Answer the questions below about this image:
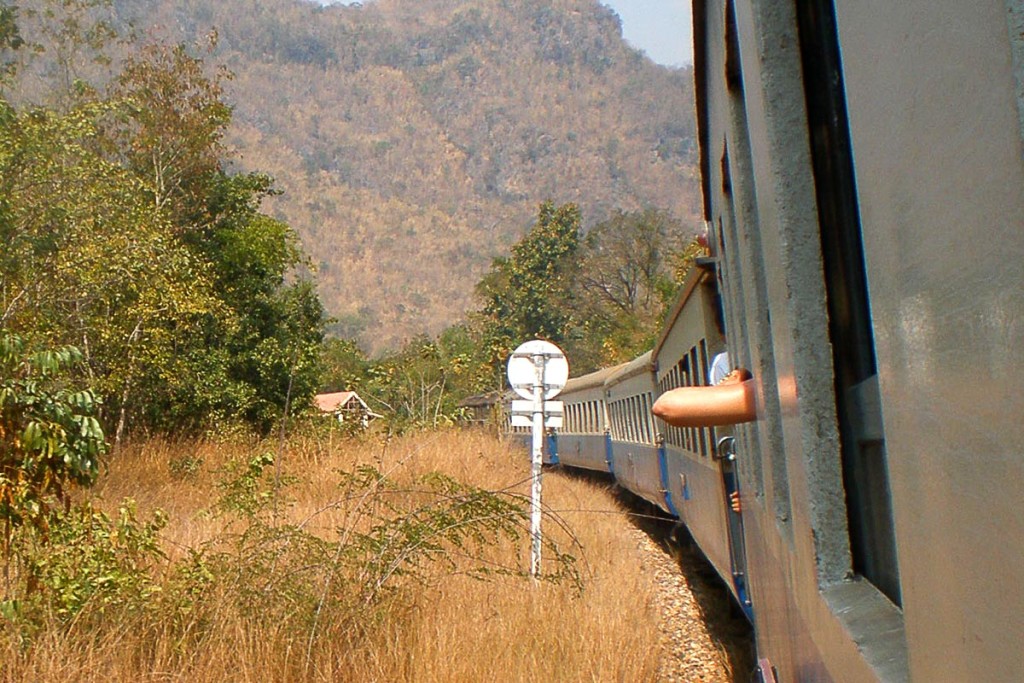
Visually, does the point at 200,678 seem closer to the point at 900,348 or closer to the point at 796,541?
the point at 796,541

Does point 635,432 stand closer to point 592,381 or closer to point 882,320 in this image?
point 592,381

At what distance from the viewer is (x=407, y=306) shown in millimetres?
119375

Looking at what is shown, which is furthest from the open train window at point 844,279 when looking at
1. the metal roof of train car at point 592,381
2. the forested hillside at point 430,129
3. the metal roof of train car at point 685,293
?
the forested hillside at point 430,129

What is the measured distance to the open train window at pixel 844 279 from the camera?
160cm

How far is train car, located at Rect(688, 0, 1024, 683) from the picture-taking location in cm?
68

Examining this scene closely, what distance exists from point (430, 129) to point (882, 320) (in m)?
164

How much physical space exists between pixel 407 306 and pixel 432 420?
4131 inches

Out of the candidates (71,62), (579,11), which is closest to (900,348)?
(71,62)

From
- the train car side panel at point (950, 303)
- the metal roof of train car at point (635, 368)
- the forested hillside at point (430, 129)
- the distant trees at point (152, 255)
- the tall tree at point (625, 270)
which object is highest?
the forested hillside at point (430, 129)

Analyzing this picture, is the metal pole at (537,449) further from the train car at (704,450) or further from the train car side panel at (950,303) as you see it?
the train car side panel at (950,303)

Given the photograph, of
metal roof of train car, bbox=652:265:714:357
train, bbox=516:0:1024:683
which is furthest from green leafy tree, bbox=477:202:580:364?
train, bbox=516:0:1024:683

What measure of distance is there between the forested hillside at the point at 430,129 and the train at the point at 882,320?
343 feet

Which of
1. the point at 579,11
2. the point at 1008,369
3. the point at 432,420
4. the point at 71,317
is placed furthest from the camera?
the point at 579,11

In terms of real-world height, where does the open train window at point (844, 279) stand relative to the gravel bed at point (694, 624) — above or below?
above
